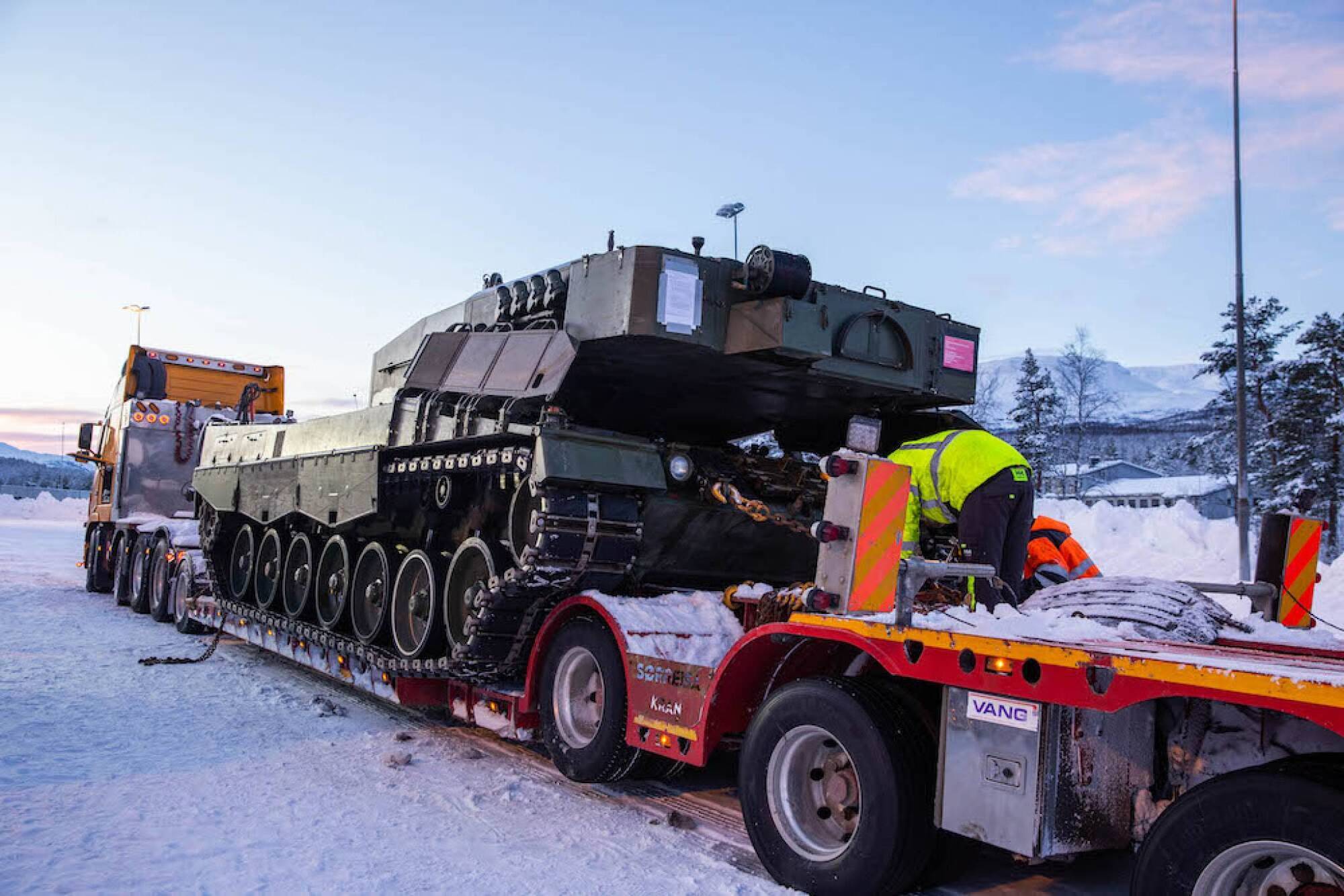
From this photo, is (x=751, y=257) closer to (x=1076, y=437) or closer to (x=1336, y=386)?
(x=1336, y=386)

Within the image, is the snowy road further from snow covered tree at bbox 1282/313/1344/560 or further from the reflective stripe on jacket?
snow covered tree at bbox 1282/313/1344/560

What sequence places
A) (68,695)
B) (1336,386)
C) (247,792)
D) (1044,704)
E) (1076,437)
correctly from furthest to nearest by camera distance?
1. (1076,437)
2. (1336,386)
3. (68,695)
4. (247,792)
5. (1044,704)

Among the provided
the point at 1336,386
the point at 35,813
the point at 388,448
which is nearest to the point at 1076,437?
the point at 1336,386

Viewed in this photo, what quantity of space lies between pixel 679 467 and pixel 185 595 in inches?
330

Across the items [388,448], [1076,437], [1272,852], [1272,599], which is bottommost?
[1272,852]

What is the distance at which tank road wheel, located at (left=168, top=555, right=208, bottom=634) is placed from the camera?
491 inches

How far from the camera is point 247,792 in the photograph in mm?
5535

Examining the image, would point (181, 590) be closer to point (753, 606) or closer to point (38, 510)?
point (753, 606)

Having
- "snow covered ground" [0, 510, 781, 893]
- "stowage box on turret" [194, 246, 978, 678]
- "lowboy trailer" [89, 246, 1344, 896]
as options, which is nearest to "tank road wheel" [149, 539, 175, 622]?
"lowboy trailer" [89, 246, 1344, 896]

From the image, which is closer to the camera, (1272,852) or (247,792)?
(1272,852)

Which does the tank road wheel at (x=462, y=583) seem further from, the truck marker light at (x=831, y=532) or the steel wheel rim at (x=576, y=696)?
the truck marker light at (x=831, y=532)

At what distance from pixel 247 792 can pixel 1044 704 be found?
4064mm

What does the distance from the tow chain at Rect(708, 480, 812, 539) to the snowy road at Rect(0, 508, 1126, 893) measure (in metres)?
1.86

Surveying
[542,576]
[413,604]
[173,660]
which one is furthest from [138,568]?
[542,576]
